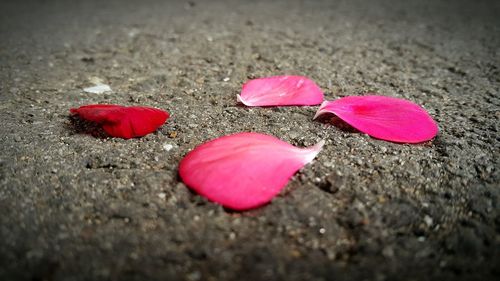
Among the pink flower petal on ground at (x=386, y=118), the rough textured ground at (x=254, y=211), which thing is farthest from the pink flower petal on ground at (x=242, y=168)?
the pink flower petal on ground at (x=386, y=118)

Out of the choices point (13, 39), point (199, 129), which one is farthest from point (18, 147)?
point (13, 39)

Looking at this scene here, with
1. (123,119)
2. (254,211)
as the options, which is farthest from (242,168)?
(123,119)

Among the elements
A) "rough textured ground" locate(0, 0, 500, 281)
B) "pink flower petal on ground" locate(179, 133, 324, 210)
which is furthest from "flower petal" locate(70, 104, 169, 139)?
"pink flower petal on ground" locate(179, 133, 324, 210)

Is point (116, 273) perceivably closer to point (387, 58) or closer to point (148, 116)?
point (148, 116)

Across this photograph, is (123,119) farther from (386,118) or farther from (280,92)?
(386,118)

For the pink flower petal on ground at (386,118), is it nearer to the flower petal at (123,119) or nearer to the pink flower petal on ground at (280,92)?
the pink flower petal on ground at (280,92)
